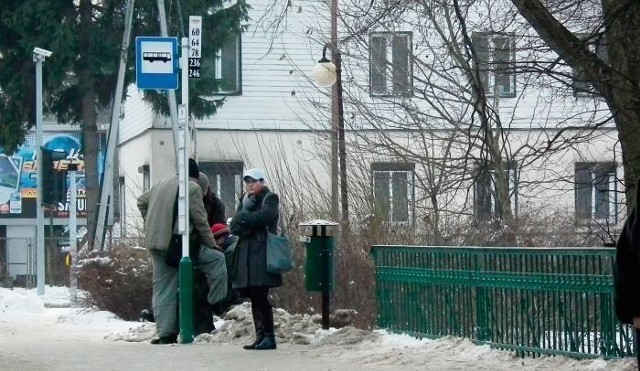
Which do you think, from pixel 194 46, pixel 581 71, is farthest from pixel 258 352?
pixel 581 71

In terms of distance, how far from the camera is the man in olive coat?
14227 mm

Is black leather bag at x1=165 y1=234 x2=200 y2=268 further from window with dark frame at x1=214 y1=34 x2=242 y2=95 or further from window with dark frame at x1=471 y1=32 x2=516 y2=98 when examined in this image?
window with dark frame at x1=214 y1=34 x2=242 y2=95

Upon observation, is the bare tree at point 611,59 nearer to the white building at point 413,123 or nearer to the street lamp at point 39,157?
the white building at point 413,123

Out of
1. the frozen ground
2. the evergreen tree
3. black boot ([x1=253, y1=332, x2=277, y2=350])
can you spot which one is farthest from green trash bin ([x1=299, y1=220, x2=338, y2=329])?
the evergreen tree

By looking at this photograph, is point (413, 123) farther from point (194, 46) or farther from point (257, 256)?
point (257, 256)

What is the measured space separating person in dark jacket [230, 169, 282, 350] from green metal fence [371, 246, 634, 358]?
129cm

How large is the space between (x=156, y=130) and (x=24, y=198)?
1794 cm

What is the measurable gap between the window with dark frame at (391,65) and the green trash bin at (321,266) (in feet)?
29.3

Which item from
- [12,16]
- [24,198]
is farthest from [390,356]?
[24,198]

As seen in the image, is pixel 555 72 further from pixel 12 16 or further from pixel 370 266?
pixel 12 16

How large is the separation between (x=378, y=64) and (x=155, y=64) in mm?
10090

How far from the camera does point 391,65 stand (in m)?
23.7

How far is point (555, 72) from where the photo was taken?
12625mm

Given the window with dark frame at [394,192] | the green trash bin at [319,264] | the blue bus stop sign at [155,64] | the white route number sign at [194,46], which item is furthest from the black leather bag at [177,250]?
Result: the window with dark frame at [394,192]
